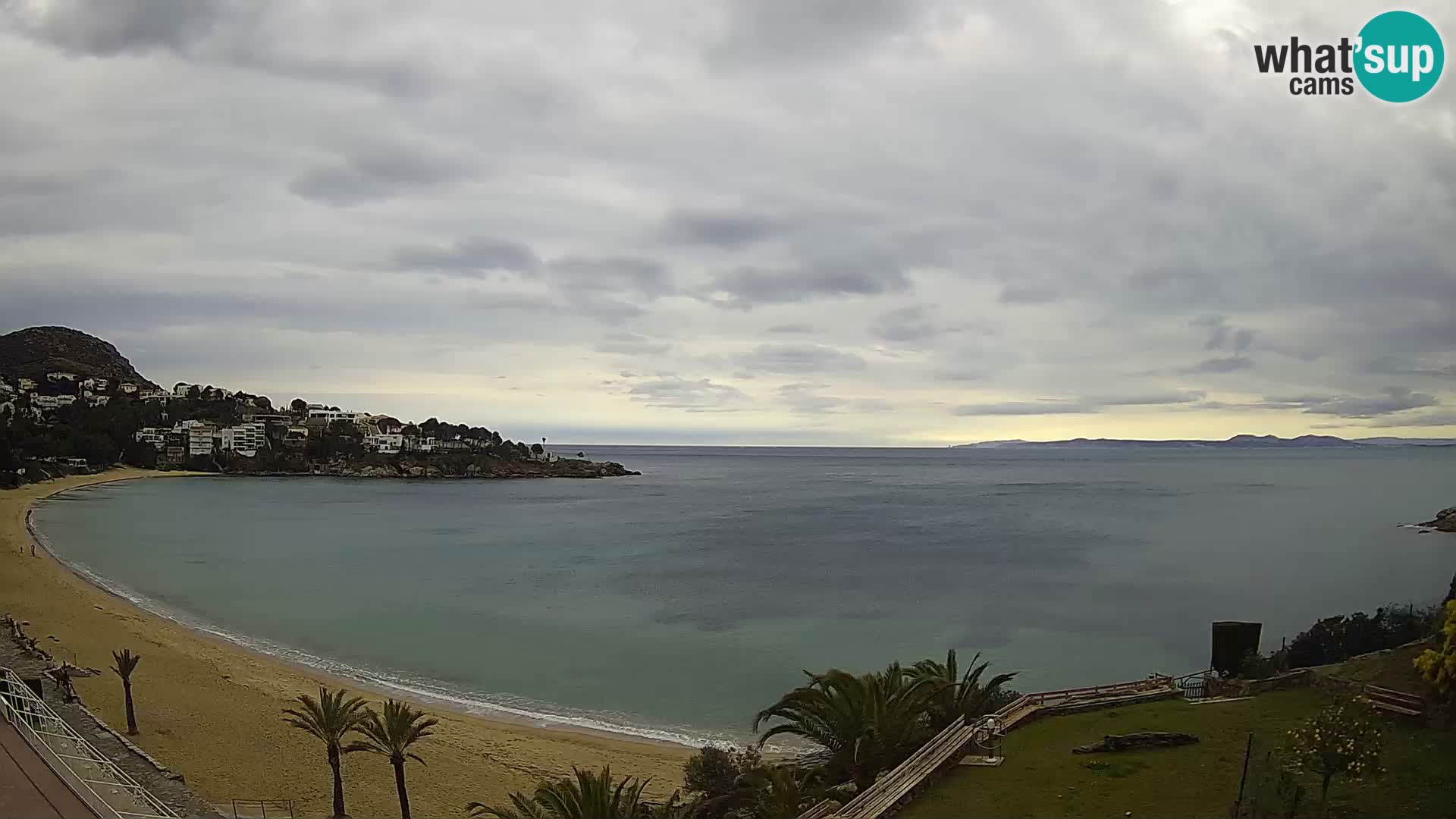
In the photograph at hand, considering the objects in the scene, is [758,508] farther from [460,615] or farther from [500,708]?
[500,708]

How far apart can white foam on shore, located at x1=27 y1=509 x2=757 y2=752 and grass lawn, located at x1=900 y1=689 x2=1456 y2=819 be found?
10361mm

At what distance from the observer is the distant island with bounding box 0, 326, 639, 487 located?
467 ft

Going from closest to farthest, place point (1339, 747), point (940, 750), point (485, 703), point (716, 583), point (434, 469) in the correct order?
point (1339, 747), point (940, 750), point (485, 703), point (716, 583), point (434, 469)

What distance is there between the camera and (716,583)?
48688 mm

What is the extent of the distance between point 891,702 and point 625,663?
59.4 ft

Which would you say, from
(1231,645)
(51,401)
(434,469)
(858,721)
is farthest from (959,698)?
(51,401)

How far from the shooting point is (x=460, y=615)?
1596 inches

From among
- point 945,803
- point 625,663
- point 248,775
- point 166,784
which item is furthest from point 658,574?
point 945,803

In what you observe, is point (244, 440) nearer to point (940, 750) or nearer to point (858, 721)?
point (858, 721)

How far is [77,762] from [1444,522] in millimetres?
94056

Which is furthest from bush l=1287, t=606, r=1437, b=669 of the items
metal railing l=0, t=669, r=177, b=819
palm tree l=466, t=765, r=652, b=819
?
metal railing l=0, t=669, r=177, b=819

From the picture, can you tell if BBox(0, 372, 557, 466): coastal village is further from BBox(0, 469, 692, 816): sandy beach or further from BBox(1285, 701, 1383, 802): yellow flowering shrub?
BBox(1285, 701, 1383, 802): yellow flowering shrub

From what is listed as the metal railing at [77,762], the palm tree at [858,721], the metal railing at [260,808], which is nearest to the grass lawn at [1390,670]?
the palm tree at [858,721]

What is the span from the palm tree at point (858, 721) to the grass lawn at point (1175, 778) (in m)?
1.75
